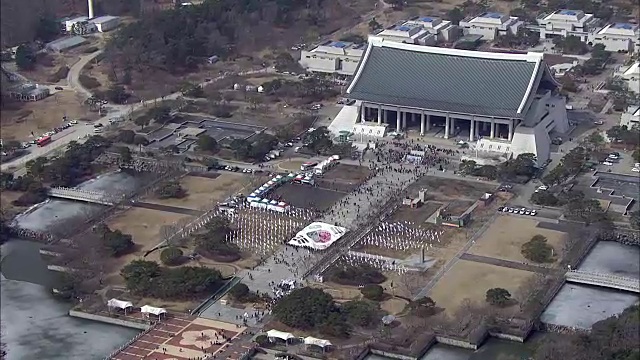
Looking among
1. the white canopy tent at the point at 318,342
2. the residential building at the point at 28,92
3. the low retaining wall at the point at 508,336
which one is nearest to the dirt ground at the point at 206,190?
the white canopy tent at the point at 318,342

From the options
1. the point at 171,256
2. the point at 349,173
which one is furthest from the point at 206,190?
the point at 171,256

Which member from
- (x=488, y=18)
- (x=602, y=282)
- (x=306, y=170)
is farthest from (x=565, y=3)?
(x=602, y=282)

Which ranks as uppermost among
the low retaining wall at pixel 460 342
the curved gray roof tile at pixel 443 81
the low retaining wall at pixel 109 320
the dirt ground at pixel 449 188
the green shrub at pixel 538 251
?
the curved gray roof tile at pixel 443 81

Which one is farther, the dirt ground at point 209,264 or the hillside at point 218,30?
the hillside at point 218,30

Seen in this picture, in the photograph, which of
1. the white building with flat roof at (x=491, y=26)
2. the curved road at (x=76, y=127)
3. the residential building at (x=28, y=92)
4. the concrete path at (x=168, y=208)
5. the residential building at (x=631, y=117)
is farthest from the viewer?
the white building with flat roof at (x=491, y=26)

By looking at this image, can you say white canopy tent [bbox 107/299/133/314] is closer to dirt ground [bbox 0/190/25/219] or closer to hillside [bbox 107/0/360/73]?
dirt ground [bbox 0/190/25/219]

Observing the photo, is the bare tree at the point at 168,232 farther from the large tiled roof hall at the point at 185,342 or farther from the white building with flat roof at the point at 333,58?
the white building with flat roof at the point at 333,58

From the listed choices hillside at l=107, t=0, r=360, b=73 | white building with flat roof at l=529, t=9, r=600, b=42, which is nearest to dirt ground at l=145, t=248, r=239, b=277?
hillside at l=107, t=0, r=360, b=73
